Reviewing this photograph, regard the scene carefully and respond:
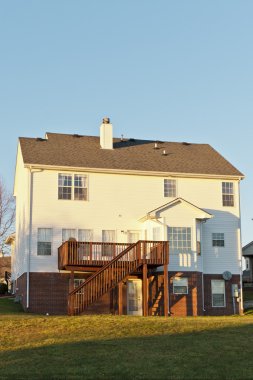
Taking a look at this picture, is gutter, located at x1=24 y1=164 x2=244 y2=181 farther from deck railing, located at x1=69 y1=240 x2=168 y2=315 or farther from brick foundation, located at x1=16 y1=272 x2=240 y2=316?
brick foundation, located at x1=16 y1=272 x2=240 y2=316

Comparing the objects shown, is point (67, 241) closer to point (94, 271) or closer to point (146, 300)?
point (94, 271)

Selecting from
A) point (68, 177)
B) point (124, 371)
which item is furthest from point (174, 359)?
point (68, 177)

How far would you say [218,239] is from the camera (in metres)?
35.7

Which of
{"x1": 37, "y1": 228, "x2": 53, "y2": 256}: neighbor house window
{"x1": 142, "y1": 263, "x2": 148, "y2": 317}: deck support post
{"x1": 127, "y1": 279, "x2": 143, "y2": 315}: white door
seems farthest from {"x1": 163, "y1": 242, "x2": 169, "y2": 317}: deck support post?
{"x1": 37, "y1": 228, "x2": 53, "y2": 256}: neighbor house window

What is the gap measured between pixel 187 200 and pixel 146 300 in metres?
7.49

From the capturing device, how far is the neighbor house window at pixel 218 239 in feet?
117

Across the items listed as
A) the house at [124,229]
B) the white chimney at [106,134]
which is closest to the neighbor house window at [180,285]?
the house at [124,229]

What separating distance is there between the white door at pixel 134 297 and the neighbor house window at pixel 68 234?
13.0 feet

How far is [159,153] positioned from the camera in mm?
37594

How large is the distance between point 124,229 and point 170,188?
3816mm

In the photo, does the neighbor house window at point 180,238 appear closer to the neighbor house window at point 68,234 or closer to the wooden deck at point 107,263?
the wooden deck at point 107,263

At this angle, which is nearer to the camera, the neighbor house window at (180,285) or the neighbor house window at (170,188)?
the neighbor house window at (180,285)

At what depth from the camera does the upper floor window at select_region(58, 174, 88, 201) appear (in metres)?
33.3

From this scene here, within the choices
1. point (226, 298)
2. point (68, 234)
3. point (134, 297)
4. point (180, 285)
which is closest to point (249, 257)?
point (226, 298)
